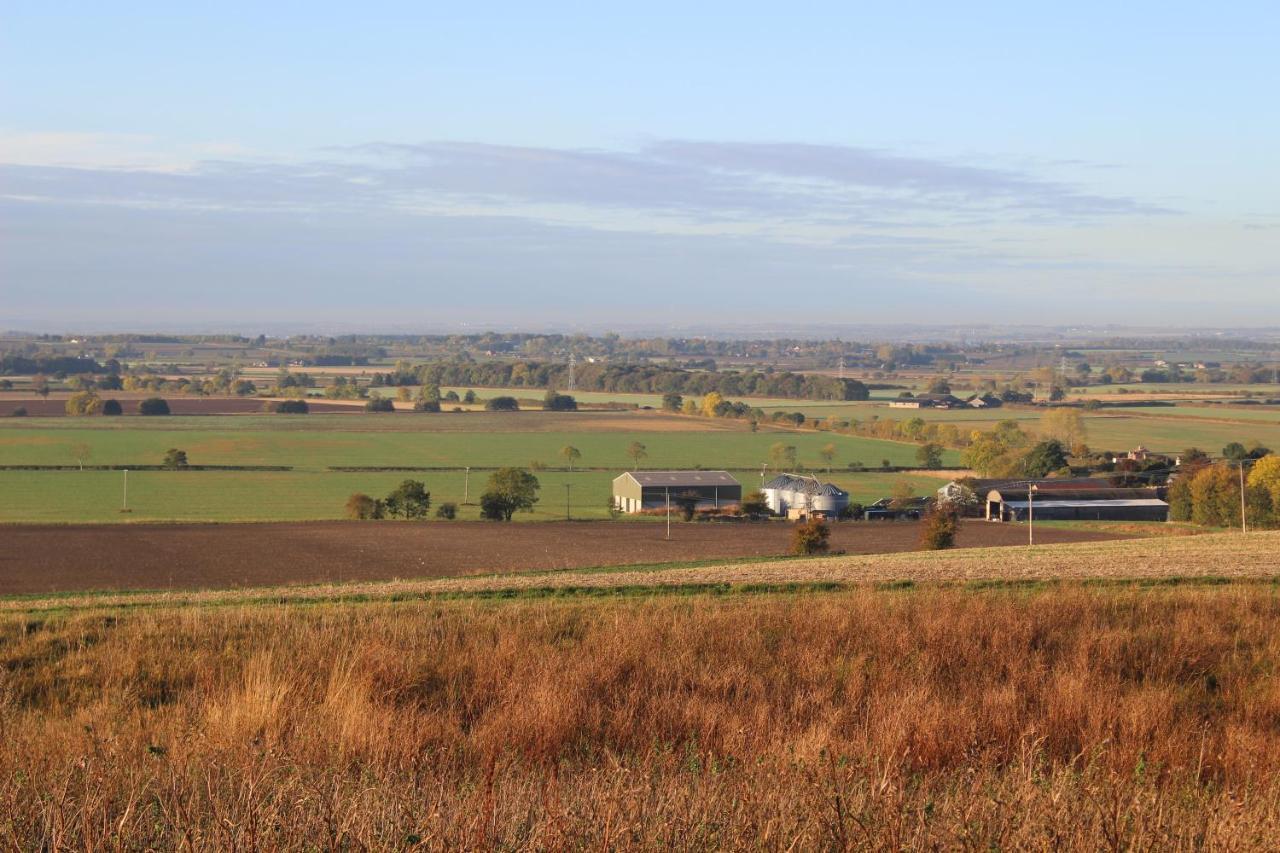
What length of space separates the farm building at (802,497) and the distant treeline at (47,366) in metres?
118

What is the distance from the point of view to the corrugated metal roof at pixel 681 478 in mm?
63281

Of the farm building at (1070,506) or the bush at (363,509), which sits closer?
the bush at (363,509)

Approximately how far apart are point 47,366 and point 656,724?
16690 cm

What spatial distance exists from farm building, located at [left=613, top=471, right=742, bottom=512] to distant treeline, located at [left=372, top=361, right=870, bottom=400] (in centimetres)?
7188

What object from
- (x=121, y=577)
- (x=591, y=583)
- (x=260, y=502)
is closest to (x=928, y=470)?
(x=260, y=502)

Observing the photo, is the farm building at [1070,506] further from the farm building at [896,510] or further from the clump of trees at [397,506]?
the clump of trees at [397,506]

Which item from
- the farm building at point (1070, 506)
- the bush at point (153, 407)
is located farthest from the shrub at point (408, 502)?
the bush at point (153, 407)

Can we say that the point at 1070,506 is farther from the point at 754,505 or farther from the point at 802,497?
the point at 754,505

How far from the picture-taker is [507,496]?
54.6 meters

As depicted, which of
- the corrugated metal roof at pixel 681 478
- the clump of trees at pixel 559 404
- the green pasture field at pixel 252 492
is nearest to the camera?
the green pasture field at pixel 252 492

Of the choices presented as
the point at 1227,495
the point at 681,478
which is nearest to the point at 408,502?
the point at 681,478

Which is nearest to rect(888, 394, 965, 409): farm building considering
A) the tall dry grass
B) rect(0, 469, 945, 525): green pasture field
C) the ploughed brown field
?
rect(0, 469, 945, 525): green pasture field

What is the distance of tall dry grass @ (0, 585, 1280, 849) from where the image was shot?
582 centimetres

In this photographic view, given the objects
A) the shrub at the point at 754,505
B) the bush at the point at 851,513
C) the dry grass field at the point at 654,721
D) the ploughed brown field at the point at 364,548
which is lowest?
the bush at the point at 851,513
